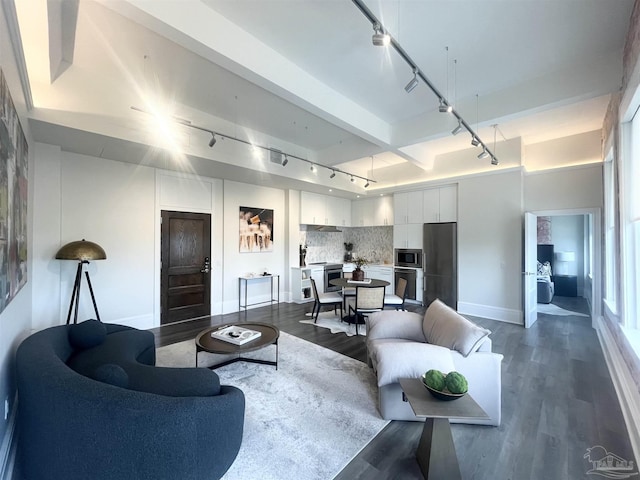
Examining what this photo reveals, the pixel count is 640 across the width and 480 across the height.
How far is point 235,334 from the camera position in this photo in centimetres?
314

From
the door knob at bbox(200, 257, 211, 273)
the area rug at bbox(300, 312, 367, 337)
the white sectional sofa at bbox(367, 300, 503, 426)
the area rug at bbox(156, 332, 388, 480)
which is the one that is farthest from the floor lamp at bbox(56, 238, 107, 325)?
the white sectional sofa at bbox(367, 300, 503, 426)

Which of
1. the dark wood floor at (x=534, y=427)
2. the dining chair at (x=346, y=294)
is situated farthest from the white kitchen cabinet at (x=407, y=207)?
the dark wood floor at (x=534, y=427)

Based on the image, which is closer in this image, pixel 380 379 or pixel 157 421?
pixel 157 421

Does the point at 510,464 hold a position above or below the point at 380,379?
below

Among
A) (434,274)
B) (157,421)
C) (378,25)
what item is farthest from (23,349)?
(434,274)

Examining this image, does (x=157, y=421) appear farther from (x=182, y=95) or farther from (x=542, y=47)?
(x=542, y=47)

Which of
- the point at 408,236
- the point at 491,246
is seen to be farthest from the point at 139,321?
the point at 491,246

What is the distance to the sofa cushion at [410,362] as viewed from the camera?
2141mm

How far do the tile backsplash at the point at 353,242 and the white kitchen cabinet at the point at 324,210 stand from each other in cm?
51

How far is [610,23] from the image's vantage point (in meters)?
2.49

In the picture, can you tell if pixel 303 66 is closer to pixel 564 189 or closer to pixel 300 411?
pixel 300 411

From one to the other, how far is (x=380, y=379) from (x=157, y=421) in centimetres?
156

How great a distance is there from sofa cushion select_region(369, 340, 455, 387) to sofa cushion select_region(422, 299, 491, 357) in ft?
0.53

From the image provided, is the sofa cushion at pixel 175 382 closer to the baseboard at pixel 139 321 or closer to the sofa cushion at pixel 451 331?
the sofa cushion at pixel 451 331
